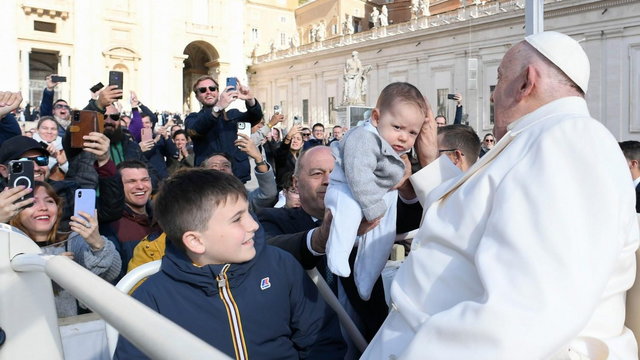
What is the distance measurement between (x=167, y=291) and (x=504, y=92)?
151cm

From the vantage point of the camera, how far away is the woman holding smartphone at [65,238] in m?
3.42

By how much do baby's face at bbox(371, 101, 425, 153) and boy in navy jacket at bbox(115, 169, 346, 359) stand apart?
0.90 meters

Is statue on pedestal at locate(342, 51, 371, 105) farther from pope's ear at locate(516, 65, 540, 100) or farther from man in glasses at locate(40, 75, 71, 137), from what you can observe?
pope's ear at locate(516, 65, 540, 100)

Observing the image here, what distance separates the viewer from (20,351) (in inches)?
90.6

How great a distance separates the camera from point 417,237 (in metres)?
1.86

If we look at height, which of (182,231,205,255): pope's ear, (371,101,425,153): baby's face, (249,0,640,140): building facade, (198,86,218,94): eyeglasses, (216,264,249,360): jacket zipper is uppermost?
(249,0,640,140): building facade

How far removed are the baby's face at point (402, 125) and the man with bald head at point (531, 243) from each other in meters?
0.97

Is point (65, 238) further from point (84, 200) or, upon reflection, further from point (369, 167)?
point (369, 167)

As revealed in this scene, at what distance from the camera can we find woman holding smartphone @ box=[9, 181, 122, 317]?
342 cm

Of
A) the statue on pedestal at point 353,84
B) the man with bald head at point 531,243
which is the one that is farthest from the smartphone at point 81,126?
the statue on pedestal at point 353,84

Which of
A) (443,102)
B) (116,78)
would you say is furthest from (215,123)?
(443,102)

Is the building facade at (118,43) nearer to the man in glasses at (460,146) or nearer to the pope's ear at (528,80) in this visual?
the man in glasses at (460,146)

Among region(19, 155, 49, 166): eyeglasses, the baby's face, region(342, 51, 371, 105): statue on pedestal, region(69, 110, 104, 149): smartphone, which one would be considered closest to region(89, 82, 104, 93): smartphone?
region(19, 155, 49, 166): eyeglasses

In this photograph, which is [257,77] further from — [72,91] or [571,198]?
[571,198]
